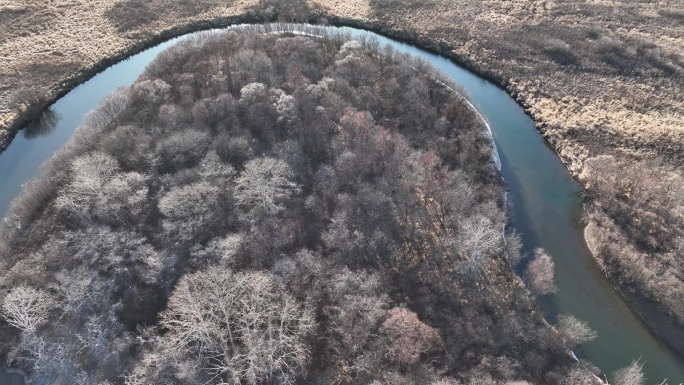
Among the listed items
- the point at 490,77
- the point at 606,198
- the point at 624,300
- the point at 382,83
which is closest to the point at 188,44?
the point at 382,83

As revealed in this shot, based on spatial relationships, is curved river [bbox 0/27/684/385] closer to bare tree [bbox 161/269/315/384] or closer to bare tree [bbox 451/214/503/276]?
bare tree [bbox 451/214/503/276]

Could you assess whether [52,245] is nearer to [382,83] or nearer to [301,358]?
[301,358]

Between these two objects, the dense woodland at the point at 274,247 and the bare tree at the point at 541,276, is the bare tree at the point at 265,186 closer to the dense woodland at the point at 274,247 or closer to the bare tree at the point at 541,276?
the dense woodland at the point at 274,247

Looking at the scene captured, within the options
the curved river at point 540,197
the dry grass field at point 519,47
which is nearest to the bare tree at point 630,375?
the curved river at point 540,197

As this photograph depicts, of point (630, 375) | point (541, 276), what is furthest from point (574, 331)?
point (541, 276)

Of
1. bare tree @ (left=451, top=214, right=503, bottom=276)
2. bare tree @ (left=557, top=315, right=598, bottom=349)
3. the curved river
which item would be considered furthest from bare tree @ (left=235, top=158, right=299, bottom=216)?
bare tree @ (left=557, top=315, right=598, bottom=349)
